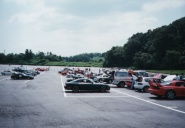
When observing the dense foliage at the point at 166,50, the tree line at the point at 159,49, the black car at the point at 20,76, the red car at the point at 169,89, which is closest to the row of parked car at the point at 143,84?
the red car at the point at 169,89

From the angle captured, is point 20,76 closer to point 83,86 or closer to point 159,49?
point 83,86

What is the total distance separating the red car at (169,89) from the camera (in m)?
17.5

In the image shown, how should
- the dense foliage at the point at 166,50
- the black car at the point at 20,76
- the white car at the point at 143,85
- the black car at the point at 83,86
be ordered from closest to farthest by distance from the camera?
the black car at the point at 83,86 < the white car at the point at 143,85 < the black car at the point at 20,76 < the dense foliage at the point at 166,50

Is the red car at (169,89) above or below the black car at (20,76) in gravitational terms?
above

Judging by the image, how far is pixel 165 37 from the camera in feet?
267

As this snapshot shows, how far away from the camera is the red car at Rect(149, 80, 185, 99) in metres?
17.5

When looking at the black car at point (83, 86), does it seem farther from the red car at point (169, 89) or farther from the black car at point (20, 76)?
the black car at point (20, 76)

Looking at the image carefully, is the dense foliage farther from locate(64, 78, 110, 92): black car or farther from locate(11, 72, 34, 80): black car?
locate(64, 78, 110, 92): black car

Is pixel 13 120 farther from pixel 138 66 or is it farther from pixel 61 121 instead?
pixel 138 66

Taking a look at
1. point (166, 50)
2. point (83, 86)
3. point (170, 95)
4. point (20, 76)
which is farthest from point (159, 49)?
point (170, 95)

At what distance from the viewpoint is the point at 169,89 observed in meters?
17.5

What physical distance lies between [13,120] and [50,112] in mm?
2322

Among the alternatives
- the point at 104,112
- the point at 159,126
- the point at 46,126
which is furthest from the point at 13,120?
the point at 159,126

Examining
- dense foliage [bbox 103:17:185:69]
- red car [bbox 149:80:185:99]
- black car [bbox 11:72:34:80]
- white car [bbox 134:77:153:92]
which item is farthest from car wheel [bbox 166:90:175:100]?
dense foliage [bbox 103:17:185:69]
